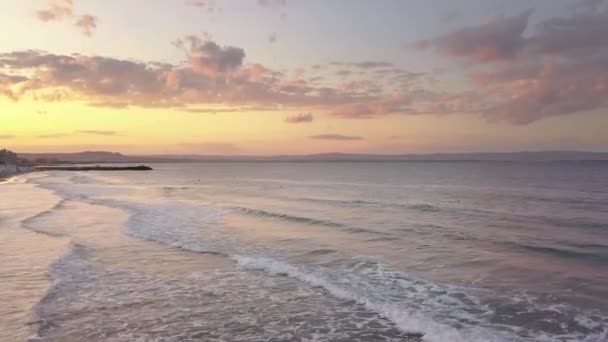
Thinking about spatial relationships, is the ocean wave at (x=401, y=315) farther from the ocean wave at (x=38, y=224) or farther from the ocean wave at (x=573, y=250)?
the ocean wave at (x=38, y=224)

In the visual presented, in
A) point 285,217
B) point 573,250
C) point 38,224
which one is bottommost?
point 285,217

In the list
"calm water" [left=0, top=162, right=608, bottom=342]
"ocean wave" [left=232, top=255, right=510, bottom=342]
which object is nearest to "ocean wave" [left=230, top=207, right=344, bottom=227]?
"calm water" [left=0, top=162, right=608, bottom=342]

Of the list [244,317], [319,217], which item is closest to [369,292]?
[244,317]

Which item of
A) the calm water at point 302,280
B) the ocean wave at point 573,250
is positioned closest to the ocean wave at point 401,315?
the calm water at point 302,280

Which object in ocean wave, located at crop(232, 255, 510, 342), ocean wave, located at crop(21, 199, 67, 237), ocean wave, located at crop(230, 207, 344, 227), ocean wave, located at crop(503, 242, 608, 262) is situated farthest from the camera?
ocean wave, located at crop(230, 207, 344, 227)

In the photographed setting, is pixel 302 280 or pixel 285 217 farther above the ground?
pixel 302 280

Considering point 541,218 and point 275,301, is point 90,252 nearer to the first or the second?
point 275,301

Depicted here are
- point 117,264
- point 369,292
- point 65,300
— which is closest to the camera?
point 65,300

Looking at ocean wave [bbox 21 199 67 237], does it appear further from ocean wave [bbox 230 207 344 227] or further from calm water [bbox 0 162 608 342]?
ocean wave [bbox 230 207 344 227]

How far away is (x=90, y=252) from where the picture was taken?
1966 cm

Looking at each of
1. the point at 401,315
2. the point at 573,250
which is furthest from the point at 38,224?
the point at 573,250

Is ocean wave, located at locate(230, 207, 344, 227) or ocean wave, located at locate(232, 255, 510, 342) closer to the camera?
ocean wave, located at locate(232, 255, 510, 342)

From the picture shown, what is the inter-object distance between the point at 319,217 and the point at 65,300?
21.7 metres

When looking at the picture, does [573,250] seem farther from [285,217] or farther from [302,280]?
[285,217]
